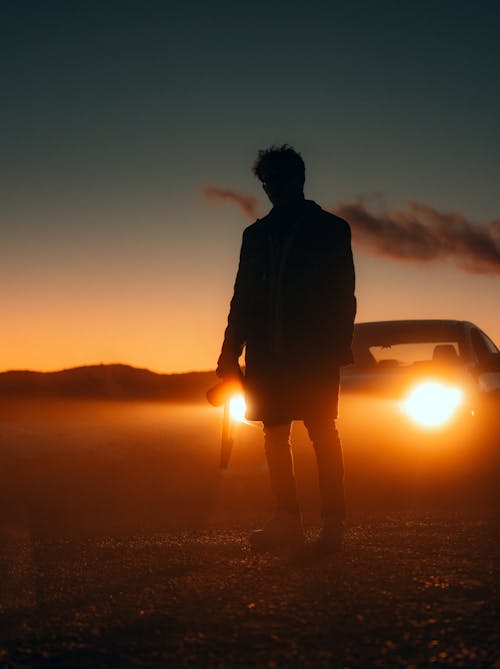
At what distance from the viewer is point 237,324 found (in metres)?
5.21

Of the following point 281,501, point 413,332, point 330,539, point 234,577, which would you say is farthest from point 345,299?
point 413,332

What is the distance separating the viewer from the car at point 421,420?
25.4ft

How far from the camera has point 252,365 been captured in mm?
5109

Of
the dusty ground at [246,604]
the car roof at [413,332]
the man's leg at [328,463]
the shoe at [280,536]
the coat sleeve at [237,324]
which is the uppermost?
the car roof at [413,332]

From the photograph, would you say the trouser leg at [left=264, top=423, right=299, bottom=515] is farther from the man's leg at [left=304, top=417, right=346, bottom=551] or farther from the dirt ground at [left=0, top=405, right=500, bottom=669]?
the dirt ground at [left=0, top=405, right=500, bottom=669]

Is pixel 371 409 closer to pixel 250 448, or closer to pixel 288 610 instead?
pixel 250 448

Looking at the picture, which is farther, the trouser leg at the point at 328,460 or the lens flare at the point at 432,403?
the lens flare at the point at 432,403

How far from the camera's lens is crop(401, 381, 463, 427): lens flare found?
774 cm

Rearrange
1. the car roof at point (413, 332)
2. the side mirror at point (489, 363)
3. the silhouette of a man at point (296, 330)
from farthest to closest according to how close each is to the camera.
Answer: the car roof at point (413, 332), the side mirror at point (489, 363), the silhouette of a man at point (296, 330)

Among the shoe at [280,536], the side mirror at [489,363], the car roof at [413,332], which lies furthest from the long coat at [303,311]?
the car roof at [413,332]

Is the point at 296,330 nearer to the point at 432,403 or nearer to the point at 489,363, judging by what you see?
the point at 432,403

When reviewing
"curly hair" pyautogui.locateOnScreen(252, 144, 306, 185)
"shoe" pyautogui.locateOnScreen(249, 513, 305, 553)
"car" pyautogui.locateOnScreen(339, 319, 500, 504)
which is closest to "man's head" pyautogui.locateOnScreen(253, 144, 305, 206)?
"curly hair" pyautogui.locateOnScreen(252, 144, 306, 185)

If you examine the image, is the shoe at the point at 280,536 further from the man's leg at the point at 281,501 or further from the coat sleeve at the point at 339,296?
the coat sleeve at the point at 339,296

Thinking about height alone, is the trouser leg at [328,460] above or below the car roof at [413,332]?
below
